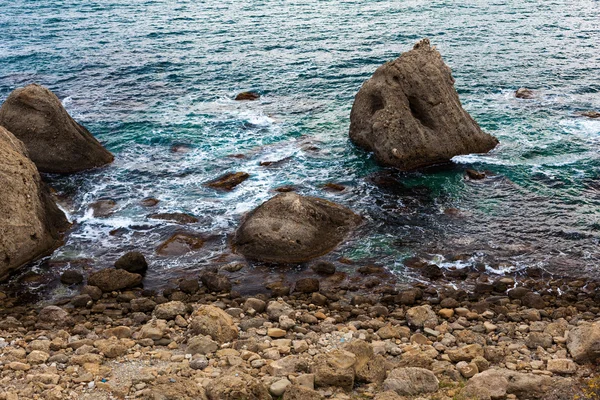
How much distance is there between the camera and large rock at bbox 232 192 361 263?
24375 mm

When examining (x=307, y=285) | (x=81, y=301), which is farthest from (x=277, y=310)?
(x=81, y=301)

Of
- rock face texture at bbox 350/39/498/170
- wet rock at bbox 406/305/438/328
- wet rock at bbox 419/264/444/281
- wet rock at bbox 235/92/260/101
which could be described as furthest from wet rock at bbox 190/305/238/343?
wet rock at bbox 235/92/260/101

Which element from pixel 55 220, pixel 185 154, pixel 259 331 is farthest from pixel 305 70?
pixel 259 331

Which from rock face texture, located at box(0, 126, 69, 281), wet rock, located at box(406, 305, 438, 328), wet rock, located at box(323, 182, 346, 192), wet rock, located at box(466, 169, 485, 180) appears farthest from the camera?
wet rock, located at box(466, 169, 485, 180)

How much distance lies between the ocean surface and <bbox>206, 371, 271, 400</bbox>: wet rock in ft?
33.4

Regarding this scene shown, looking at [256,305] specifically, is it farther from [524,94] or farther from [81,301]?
[524,94]

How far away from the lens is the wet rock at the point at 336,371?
47.9ft

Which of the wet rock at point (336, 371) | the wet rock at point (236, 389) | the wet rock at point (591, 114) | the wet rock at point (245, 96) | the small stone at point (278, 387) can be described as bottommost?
the wet rock at point (336, 371)

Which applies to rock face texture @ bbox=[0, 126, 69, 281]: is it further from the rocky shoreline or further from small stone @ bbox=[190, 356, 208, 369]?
small stone @ bbox=[190, 356, 208, 369]

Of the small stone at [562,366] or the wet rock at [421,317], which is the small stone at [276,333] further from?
the small stone at [562,366]

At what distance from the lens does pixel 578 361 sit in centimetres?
1633

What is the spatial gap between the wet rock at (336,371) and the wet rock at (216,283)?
779 cm

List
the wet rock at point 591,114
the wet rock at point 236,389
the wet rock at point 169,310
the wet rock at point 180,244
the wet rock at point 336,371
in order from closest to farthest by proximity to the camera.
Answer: the wet rock at point 236,389 < the wet rock at point 336,371 < the wet rock at point 169,310 < the wet rock at point 180,244 < the wet rock at point 591,114

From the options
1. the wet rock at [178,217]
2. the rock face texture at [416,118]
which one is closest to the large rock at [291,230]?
the wet rock at [178,217]
